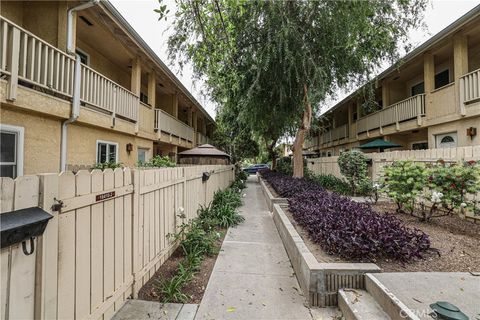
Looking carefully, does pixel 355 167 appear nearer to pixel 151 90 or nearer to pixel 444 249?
pixel 444 249

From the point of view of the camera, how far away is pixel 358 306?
8.24 ft

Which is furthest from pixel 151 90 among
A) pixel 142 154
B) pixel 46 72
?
pixel 46 72

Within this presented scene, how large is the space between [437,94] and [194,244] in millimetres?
11171

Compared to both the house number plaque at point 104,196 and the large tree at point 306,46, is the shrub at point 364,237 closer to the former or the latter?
the house number plaque at point 104,196

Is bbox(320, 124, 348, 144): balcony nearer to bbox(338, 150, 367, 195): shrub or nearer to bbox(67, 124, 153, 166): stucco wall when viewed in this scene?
→ bbox(338, 150, 367, 195): shrub

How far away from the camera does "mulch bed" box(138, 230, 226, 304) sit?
121 inches

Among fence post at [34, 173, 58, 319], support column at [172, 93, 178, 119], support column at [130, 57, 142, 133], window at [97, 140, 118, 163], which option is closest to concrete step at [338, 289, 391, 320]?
fence post at [34, 173, 58, 319]

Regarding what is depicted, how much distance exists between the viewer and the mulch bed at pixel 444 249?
3096mm

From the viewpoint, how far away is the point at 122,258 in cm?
275

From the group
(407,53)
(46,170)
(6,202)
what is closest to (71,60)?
(46,170)

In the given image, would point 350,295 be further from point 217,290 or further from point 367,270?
point 217,290

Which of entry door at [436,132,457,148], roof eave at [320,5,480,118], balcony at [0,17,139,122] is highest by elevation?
roof eave at [320,5,480,118]

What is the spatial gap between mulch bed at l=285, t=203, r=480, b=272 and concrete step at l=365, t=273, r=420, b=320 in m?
0.37

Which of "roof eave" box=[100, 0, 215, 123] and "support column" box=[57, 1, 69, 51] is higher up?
"roof eave" box=[100, 0, 215, 123]
